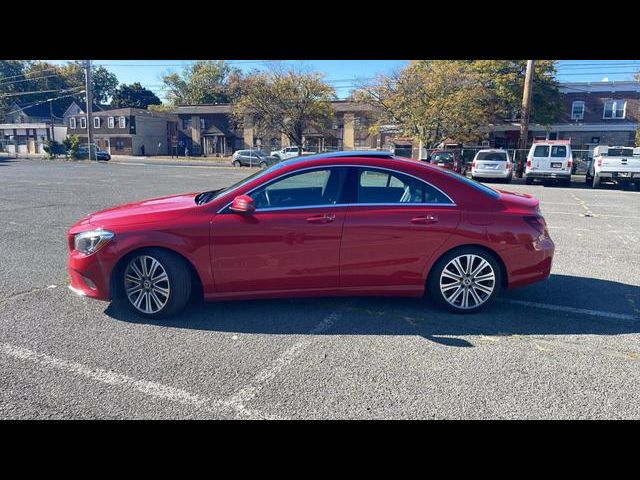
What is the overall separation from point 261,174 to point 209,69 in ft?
252

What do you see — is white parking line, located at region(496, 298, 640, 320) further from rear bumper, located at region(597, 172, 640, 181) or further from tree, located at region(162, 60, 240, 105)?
tree, located at region(162, 60, 240, 105)

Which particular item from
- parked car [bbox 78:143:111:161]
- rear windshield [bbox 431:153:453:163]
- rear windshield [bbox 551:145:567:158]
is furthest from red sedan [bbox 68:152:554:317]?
parked car [bbox 78:143:111:161]

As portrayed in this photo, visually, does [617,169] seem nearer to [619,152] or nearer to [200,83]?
[619,152]

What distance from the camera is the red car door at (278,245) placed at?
155 inches

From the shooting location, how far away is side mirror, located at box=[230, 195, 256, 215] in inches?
153

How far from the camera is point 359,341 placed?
3.64 meters

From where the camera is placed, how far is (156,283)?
13.1ft

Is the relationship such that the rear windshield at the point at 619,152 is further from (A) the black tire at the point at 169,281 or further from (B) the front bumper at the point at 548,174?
(A) the black tire at the point at 169,281

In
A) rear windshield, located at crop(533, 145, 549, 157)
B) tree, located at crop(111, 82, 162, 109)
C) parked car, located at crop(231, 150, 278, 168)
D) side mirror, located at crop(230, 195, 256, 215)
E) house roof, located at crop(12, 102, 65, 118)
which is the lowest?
side mirror, located at crop(230, 195, 256, 215)

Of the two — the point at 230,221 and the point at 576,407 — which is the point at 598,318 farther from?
the point at 230,221

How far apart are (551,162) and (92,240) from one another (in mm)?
20372

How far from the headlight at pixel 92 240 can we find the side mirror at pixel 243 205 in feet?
3.89

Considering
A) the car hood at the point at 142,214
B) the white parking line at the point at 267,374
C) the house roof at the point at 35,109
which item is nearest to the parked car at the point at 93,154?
the house roof at the point at 35,109
